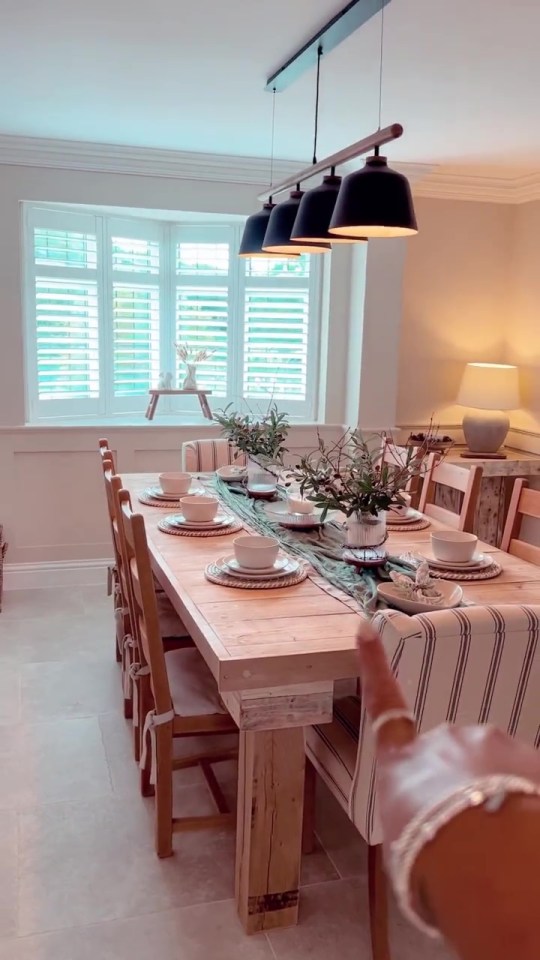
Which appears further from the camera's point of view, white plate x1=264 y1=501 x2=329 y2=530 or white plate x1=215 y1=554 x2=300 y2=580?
white plate x1=264 y1=501 x2=329 y2=530

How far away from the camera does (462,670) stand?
1529mm

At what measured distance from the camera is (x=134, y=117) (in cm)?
377

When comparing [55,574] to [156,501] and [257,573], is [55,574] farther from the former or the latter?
[257,573]

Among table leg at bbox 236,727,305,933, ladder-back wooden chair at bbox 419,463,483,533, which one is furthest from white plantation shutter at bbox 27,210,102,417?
table leg at bbox 236,727,305,933

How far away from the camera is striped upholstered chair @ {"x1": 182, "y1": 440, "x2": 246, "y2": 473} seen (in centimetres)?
415

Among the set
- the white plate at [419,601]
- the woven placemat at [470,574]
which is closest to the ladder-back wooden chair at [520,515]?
the woven placemat at [470,574]

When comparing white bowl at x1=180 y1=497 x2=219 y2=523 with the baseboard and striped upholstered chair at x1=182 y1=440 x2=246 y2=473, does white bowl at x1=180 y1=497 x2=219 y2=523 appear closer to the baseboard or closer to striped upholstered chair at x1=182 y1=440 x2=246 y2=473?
striped upholstered chair at x1=182 y1=440 x2=246 y2=473

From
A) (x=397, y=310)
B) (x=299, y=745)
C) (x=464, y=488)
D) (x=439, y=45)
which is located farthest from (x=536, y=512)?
(x=397, y=310)

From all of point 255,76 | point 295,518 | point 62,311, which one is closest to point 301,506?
point 295,518

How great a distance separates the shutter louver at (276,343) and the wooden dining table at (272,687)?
10.1 ft

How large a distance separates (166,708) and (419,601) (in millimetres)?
775

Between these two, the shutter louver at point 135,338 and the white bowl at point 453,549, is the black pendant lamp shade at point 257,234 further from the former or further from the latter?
the shutter louver at point 135,338

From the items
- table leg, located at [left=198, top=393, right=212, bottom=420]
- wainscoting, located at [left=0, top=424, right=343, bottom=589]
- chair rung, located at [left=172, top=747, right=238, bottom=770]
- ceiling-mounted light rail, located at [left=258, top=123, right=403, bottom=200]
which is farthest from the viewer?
table leg, located at [left=198, top=393, right=212, bottom=420]

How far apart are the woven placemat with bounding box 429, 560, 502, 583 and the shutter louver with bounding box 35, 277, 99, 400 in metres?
3.10
